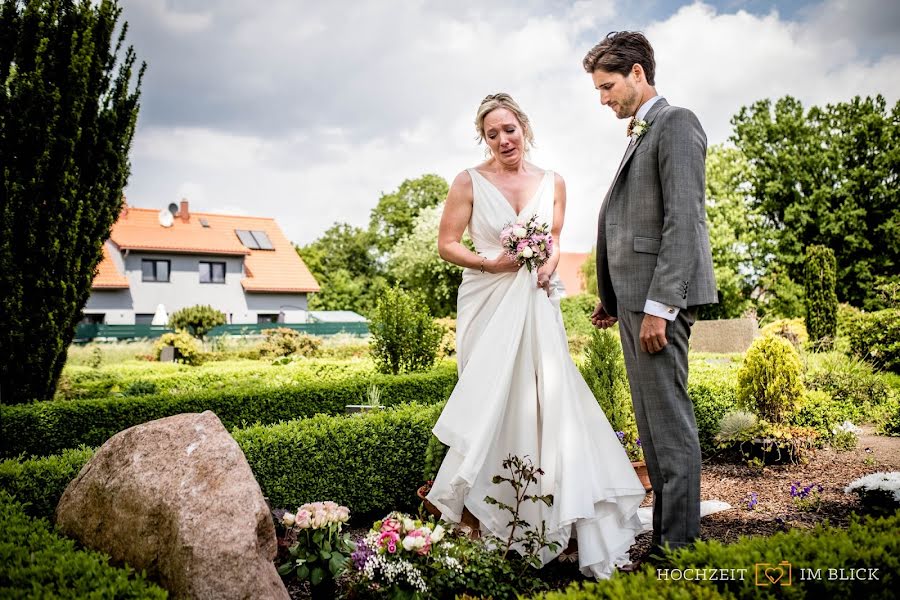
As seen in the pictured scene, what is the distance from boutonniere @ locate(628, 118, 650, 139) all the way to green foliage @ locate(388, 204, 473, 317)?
3135cm

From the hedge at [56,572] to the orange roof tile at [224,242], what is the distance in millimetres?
30676

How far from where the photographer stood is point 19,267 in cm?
769

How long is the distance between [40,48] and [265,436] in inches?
261

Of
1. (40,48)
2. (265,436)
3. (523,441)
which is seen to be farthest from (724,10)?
(40,48)

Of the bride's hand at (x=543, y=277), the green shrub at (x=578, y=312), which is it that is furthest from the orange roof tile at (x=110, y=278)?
the bride's hand at (x=543, y=277)

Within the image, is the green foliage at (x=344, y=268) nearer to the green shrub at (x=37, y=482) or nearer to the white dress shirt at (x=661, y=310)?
the green shrub at (x=37, y=482)

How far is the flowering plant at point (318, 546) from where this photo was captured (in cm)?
317

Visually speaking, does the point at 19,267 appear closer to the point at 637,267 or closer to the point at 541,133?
the point at 541,133

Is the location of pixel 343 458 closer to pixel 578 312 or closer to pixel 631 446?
pixel 631 446

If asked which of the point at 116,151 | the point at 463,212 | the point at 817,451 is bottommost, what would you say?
the point at 817,451

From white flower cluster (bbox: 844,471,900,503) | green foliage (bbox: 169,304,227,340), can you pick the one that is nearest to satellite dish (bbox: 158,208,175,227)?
green foliage (bbox: 169,304,227,340)

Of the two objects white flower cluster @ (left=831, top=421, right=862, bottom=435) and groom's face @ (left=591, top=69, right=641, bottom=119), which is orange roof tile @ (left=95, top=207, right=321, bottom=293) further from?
groom's face @ (left=591, top=69, right=641, bottom=119)

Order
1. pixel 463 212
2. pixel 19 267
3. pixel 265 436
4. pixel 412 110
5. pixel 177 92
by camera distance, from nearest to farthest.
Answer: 1. pixel 463 212
2. pixel 265 436
3. pixel 19 267
4. pixel 177 92
5. pixel 412 110

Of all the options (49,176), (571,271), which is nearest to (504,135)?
(49,176)
